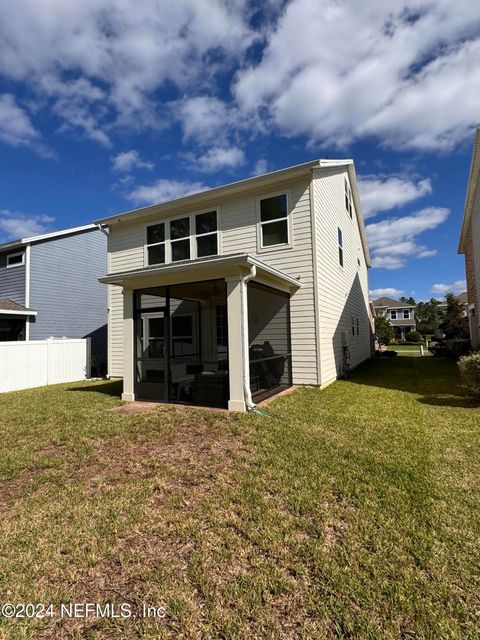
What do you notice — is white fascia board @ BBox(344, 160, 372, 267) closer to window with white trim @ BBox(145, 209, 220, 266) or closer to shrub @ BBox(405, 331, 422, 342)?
window with white trim @ BBox(145, 209, 220, 266)

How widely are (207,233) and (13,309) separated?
30.2 ft

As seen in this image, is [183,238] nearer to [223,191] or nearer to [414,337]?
[223,191]

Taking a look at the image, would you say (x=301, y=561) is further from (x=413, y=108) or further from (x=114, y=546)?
(x=413, y=108)

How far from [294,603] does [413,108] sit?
515 inches

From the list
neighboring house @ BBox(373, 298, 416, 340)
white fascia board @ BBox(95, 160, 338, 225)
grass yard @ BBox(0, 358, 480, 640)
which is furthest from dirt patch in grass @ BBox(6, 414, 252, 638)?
neighboring house @ BBox(373, 298, 416, 340)

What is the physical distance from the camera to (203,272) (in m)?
6.97

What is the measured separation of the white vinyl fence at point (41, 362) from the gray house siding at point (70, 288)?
3220 millimetres

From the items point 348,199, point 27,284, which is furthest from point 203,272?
point 27,284

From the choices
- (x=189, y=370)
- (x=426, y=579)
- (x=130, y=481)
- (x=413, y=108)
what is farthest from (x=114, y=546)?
(x=413, y=108)

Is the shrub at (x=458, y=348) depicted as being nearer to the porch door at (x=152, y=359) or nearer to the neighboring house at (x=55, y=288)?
the porch door at (x=152, y=359)

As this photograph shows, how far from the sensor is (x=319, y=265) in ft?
29.8

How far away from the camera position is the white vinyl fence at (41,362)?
10466 mm

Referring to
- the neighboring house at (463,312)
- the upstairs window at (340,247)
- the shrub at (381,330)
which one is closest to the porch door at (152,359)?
the upstairs window at (340,247)

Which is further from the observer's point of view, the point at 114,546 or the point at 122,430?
the point at 122,430
